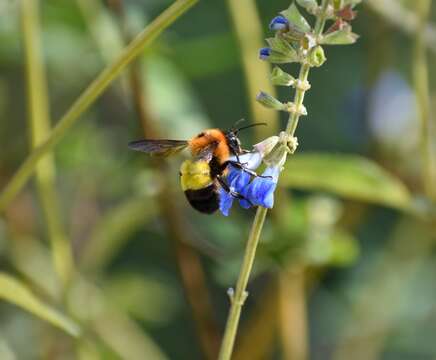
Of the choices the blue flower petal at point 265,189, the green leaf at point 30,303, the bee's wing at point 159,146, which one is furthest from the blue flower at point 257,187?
the green leaf at point 30,303

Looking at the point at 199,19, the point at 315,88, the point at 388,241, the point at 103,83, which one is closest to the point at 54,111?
the point at 199,19

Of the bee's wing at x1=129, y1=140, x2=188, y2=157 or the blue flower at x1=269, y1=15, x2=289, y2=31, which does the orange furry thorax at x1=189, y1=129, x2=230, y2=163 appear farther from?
the blue flower at x1=269, y1=15, x2=289, y2=31

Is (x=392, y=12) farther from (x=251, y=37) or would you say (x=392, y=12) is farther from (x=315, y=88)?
(x=315, y=88)

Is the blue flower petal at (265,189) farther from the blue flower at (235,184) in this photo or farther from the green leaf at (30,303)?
the green leaf at (30,303)

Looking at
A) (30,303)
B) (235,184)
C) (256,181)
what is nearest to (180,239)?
(30,303)

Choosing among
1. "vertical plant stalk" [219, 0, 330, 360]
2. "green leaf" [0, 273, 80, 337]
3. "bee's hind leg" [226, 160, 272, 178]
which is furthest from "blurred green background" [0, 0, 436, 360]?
"vertical plant stalk" [219, 0, 330, 360]
